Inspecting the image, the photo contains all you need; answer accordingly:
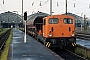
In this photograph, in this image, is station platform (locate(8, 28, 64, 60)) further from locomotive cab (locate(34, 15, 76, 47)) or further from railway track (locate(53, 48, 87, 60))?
railway track (locate(53, 48, 87, 60))

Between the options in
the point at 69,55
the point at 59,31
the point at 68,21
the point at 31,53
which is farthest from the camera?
the point at 68,21

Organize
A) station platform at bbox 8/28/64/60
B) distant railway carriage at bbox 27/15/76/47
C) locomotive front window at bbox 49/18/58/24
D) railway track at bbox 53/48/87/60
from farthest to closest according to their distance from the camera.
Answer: locomotive front window at bbox 49/18/58/24, distant railway carriage at bbox 27/15/76/47, railway track at bbox 53/48/87/60, station platform at bbox 8/28/64/60

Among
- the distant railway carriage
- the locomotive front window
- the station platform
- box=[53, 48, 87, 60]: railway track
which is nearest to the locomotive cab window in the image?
the distant railway carriage

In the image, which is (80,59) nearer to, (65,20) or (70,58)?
(70,58)

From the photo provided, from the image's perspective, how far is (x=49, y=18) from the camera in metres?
20.7

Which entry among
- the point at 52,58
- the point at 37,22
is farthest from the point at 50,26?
the point at 37,22

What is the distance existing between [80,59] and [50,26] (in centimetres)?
486

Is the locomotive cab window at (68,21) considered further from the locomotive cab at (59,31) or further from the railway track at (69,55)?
the railway track at (69,55)

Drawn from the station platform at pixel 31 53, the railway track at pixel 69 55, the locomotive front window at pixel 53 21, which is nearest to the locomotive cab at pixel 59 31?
the locomotive front window at pixel 53 21

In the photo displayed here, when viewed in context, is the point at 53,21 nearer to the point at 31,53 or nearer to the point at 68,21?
the point at 68,21

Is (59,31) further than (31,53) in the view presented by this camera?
Yes

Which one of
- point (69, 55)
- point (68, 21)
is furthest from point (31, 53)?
point (68, 21)

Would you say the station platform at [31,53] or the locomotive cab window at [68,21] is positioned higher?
the locomotive cab window at [68,21]

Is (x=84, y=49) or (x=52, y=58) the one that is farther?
(x=84, y=49)
